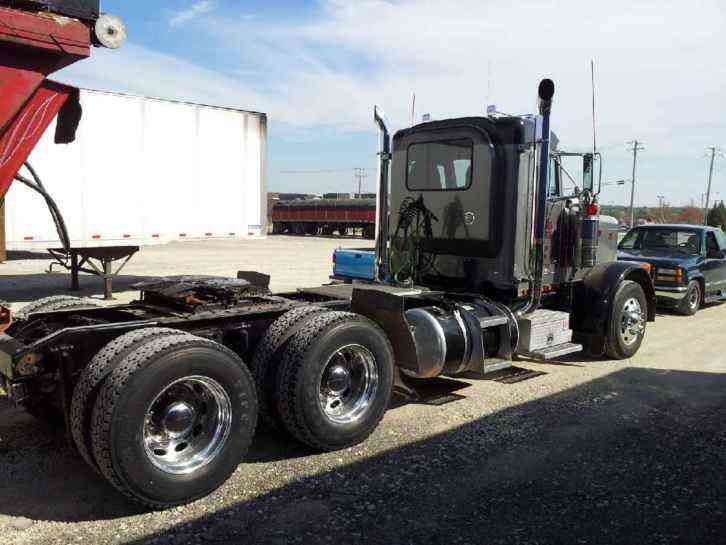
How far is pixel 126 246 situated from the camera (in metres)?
12.1

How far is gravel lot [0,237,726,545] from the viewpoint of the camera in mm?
3686

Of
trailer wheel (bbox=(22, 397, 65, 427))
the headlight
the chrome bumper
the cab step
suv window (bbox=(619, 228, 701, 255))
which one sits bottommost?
trailer wheel (bbox=(22, 397, 65, 427))

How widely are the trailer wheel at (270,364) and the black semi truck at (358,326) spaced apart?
0.05 ft

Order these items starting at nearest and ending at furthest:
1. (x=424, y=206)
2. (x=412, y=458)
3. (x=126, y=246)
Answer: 1. (x=412, y=458)
2. (x=424, y=206)
3. (x=126, y=246)

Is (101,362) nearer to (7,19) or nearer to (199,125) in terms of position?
(7,19)

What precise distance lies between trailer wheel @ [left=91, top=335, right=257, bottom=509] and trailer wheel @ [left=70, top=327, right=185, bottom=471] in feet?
0.17

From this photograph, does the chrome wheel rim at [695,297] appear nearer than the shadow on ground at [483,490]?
No

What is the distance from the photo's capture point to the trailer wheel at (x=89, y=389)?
3734 mm

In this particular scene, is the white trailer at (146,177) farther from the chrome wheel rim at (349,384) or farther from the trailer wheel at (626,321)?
the trailer wheel at (626,321)

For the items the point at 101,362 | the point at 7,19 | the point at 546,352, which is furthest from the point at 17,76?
the point at 546,352

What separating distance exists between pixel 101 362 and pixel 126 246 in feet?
29.0

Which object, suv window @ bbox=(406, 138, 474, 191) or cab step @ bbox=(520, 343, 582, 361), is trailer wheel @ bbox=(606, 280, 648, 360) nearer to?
cab step @ bbox=(520, 343, 582, 361)

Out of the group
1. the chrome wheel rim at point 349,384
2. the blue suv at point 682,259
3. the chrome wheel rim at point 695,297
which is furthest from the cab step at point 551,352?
the chrome wheel rim at point 695,297

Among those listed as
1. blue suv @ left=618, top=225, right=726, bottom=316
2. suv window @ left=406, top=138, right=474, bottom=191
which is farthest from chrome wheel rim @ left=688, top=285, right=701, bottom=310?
suv window @ left=406, top=138, right=474, bottom=191
